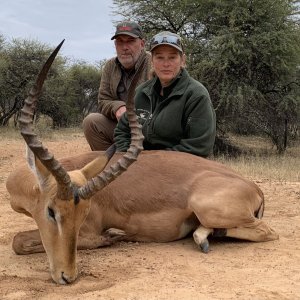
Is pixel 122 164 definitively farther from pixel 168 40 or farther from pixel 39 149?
pixel 168 40

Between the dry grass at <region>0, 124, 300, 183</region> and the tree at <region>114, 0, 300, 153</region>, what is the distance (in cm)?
121

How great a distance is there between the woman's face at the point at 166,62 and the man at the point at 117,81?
4.71ft

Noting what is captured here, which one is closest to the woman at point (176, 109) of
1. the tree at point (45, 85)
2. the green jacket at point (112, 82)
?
the green jacket at point (112, 82)

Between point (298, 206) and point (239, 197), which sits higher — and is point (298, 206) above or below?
below

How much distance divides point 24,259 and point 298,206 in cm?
394

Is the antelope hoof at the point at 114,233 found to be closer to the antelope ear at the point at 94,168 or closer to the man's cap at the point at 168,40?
the antelope ear at the point at 94,168

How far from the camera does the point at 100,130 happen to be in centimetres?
803

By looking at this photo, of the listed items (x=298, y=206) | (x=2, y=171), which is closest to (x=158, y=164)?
(x=298, y=206)

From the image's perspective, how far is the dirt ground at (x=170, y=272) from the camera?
12.6ft

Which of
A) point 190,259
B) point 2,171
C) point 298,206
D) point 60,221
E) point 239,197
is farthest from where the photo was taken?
point 2,171

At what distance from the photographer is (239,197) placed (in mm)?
5156

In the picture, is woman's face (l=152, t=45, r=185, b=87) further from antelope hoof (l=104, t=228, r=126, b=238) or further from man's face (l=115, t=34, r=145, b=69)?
antelope hoof (l=104, t=228, r=126, b=238)

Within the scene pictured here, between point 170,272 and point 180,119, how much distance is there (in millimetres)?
2224

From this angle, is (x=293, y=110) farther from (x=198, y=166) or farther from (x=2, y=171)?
(x=198, y=166)
